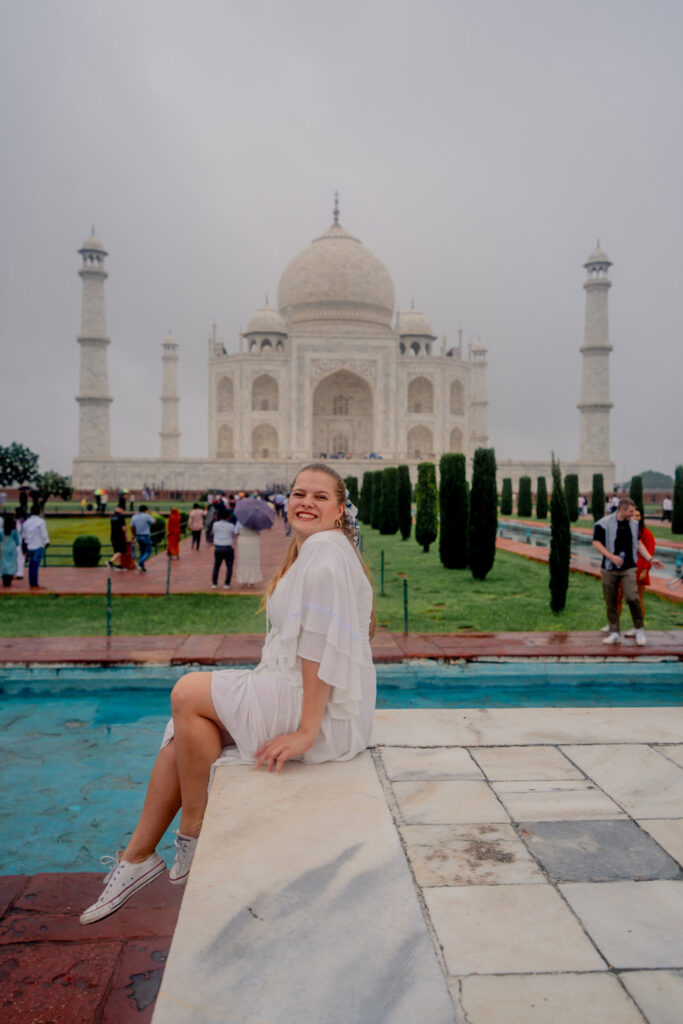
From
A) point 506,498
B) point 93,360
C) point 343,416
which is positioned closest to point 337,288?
point 343,416

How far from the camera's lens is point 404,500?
14.2 metres

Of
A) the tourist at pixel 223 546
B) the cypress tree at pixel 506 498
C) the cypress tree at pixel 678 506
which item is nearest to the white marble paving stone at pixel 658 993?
the tourist at pixel 223 546

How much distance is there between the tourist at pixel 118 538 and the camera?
29.1 feet

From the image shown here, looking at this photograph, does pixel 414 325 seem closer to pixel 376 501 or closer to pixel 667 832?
pixel 376 501

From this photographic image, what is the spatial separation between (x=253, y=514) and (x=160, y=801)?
6009 mm

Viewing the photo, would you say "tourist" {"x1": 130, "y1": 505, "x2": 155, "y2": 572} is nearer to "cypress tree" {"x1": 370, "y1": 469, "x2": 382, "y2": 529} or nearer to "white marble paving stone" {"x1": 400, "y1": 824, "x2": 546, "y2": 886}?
"cypress tree" {"x1": 370, "y1": 469, "x2": 382, "y2": 529}

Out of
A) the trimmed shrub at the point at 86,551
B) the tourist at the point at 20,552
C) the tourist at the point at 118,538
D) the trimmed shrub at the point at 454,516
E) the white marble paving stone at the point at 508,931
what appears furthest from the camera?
the trimmed shrub at the point at 454,516

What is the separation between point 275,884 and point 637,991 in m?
0.60

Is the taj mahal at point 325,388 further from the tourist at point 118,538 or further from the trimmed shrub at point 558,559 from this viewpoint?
the trimmed shrub at point 558,559

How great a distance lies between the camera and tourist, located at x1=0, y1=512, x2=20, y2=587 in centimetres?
786

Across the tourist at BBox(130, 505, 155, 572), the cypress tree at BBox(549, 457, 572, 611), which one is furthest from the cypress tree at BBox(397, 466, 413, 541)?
the cypress tree at BBox(549, 457, 572, 611)

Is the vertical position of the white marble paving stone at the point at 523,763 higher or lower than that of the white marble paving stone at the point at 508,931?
higher

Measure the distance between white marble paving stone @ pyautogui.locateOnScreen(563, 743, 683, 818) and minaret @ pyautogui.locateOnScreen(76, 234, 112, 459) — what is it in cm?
2908

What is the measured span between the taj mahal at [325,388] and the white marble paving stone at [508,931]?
27.7 meters
